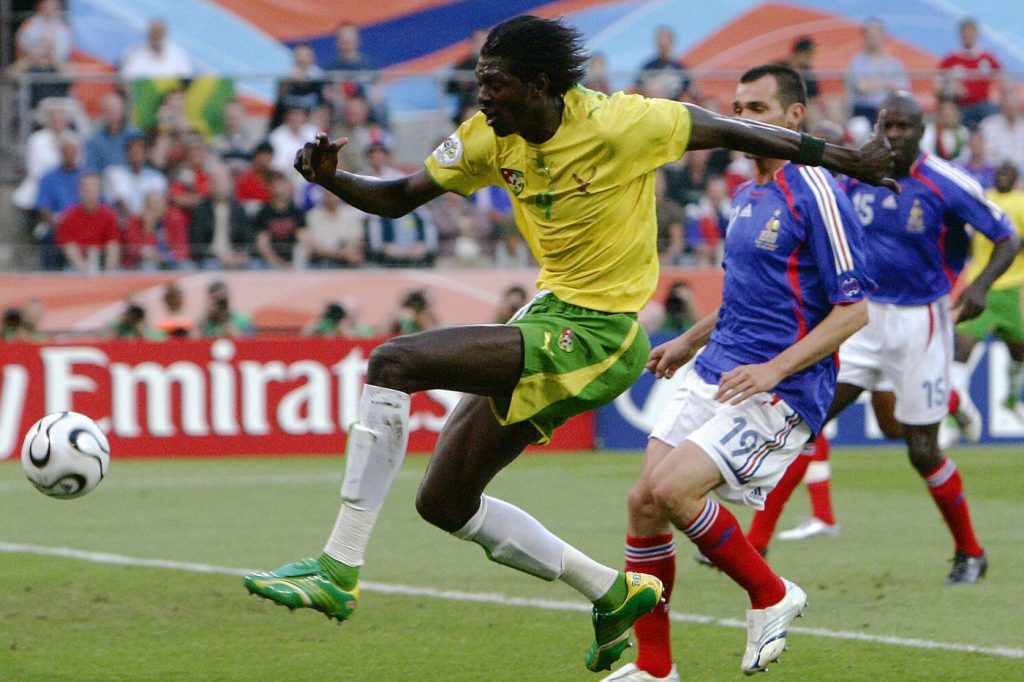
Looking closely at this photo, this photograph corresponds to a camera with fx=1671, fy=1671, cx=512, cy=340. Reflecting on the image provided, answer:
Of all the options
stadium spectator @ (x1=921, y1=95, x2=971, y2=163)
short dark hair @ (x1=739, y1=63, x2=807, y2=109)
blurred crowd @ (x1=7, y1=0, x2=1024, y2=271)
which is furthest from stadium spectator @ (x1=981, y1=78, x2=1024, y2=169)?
short dark hair @ (x1=739, y1=63, x2=807, y2=109)

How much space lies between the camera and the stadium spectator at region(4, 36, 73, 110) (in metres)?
17.6

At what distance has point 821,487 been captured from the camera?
1035cm

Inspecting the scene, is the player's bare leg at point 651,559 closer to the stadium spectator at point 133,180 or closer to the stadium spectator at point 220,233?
the stadium spectator at point 220,233

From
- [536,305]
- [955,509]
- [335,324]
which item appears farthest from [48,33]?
[536,305]

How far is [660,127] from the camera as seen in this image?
5723 mm

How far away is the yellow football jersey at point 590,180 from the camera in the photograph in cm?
573

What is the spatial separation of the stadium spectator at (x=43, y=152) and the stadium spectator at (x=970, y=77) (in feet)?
32.1

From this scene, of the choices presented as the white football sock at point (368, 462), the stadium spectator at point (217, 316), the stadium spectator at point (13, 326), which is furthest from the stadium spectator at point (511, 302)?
the white football sock at point (368, 462)

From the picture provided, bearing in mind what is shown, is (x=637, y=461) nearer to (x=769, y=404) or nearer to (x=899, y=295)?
(x=899, y=295)

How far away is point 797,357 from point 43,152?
12.9m

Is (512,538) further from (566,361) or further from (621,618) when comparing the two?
(566,361)

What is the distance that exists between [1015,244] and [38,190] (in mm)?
10984

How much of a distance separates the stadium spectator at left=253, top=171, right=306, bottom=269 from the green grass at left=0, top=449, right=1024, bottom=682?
13.0 feet

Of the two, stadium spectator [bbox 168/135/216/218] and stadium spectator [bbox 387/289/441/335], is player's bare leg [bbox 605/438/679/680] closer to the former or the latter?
stadium spectator [bbox 387/289/441/335]
